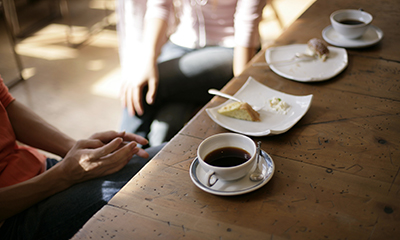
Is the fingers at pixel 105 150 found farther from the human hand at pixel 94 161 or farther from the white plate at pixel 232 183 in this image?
the white plate at pixel 232 183

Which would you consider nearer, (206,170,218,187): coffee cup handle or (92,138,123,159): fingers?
(206,170,218,187): coffee cup handle

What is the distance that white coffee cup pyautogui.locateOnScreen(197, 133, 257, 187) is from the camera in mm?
695

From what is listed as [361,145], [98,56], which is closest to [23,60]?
[98,56]

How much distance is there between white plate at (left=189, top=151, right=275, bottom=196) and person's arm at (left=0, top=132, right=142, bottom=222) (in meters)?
0.36

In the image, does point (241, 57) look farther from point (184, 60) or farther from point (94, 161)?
point (94, 161)

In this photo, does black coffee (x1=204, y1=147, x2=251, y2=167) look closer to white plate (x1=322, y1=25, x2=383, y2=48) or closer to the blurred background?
white plate (x1=322, y1=25, x2=383, y2=48)

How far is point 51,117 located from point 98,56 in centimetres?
95

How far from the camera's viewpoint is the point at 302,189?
0.73 metres

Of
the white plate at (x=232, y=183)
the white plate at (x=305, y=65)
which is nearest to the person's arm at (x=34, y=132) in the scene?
the white plate at (x=232, y=183)

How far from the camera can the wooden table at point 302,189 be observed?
0.64m

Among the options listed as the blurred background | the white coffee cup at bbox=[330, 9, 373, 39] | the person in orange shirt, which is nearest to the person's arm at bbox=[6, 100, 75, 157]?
the person in orange shirt

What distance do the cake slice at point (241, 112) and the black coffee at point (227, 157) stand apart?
0.18 m

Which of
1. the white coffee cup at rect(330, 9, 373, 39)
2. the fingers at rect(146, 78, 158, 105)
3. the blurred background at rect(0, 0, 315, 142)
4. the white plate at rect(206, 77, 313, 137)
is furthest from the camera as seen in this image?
the blurred background at rect(0, 0, 315, 142)

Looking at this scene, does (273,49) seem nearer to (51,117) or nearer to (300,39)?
(300,39)
